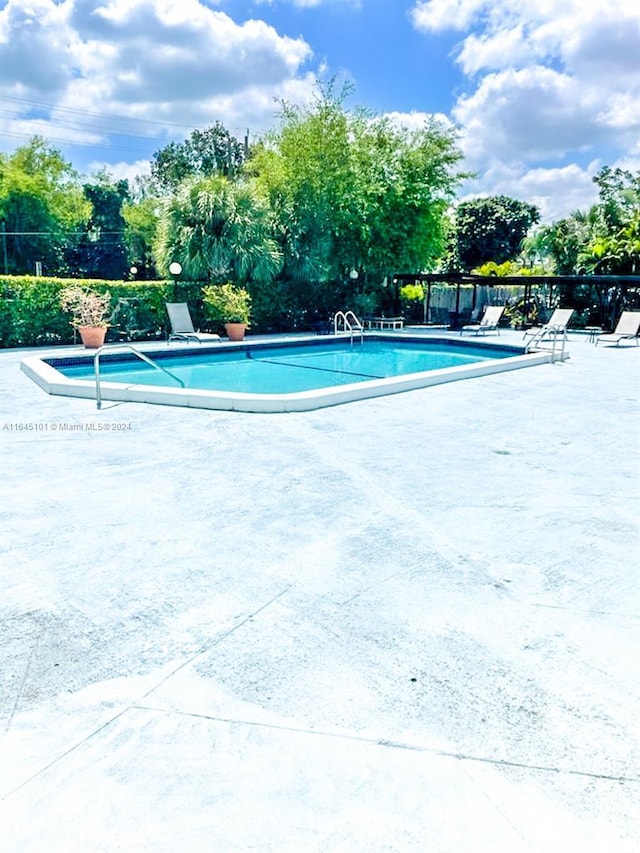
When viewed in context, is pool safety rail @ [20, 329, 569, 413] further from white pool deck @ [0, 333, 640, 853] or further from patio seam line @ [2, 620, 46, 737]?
patio seam line @ [2, 620, 46, 737]

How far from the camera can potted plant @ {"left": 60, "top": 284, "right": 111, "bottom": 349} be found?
13.2 m

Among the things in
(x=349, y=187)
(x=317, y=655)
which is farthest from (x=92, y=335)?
(x=317, y=655)

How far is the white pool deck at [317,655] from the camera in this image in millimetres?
1847

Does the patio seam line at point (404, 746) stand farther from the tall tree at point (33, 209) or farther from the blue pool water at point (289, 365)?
the tall tree at point (33, 209)

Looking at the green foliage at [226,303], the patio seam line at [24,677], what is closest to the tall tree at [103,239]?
the green foliage at [226,303]

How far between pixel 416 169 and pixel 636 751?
18.9 metres

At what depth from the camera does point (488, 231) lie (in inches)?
1775

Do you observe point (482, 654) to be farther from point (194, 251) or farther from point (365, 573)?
point (194, 251)

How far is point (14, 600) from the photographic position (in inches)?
120

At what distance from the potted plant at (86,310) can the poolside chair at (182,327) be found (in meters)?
1.45

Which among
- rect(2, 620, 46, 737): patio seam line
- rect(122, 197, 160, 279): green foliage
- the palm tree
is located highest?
rect(122, 197, 160, 279): green foliage

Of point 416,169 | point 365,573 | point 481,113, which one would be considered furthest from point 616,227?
point 365,573

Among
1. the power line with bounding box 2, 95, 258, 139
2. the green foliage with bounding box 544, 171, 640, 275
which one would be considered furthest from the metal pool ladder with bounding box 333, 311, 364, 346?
the power line with bounding box 2, 95, 258, 139

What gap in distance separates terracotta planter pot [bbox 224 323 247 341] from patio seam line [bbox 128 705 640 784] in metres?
13.6
